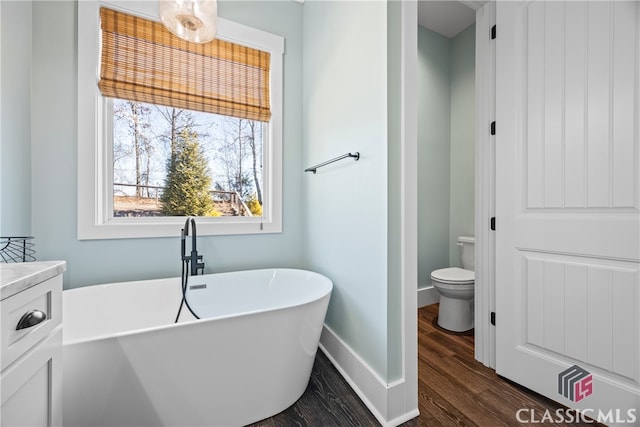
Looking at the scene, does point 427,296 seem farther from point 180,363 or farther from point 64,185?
point 64,185

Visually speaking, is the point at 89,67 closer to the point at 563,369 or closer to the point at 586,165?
the point at 586,165

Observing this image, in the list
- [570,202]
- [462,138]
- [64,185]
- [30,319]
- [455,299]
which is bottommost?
[455,299]

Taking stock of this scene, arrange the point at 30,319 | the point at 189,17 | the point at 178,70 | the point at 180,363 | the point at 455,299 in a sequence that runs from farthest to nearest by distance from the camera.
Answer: the point at 455,299 → the point at 178,70 → the point at 189,17 → the point at 180,363 → the point at 30,319

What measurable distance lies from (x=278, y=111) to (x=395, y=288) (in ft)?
5.46

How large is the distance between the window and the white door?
1621mm

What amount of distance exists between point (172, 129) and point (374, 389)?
2.16m

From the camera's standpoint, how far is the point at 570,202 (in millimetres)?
1325

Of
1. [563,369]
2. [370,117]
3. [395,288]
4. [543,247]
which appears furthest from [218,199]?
[563,369]

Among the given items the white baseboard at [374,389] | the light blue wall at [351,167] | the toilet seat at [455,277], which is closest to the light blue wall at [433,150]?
the toilet seat at [455,277]

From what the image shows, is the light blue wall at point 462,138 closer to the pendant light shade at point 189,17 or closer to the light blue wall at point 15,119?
the pendant light shade at point 189,17

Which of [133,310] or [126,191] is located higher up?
[126,191]

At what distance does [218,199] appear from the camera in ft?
7.14

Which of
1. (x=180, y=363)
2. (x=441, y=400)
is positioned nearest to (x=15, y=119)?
(x=180, y=363)

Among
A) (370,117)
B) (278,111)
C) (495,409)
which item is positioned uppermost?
(278,111)
